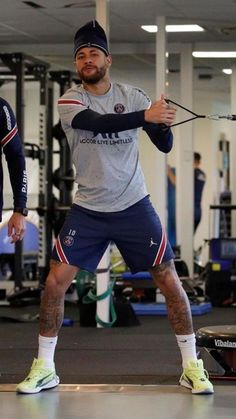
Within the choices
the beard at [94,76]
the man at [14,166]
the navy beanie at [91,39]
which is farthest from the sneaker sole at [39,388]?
the navy beanie at [91,39]

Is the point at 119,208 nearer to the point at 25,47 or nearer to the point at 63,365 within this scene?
the point at 63,365

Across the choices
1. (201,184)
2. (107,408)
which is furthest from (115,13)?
(107,408)

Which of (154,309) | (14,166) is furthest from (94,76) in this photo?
(154,309)

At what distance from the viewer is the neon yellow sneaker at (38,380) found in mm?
4078

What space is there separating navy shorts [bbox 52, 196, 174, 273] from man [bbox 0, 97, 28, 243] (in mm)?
202

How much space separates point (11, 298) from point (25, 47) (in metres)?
2.79

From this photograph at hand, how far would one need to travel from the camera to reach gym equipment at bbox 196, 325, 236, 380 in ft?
14.9

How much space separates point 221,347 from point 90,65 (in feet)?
4.83

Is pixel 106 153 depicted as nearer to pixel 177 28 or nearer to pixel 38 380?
pixel 38 380

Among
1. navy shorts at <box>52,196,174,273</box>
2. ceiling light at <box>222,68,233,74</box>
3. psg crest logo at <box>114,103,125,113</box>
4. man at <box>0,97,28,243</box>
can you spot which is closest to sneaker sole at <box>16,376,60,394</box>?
navy shorts at <box>52,196,174,273</box>

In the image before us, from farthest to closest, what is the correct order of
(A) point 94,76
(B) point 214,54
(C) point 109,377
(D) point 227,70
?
(D) point 227,70, (B) point 214,54, (C) point 109,377, (A) point 94,76

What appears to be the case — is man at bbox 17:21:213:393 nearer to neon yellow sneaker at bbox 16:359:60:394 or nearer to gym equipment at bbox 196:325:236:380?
neon yellow sneaker at bbox 16:359:60:394

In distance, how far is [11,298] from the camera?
9.66 meters

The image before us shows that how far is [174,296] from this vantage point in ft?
13.5
